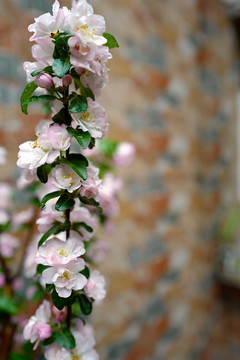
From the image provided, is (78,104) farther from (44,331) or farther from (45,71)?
(44,331)

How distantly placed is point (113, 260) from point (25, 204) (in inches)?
22.5

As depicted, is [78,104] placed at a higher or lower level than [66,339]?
higher

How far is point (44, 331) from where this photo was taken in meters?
0.54

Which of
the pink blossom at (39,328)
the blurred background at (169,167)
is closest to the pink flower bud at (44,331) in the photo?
the pink blossom at (39,328)

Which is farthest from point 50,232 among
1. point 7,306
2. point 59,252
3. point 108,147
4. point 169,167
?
point 169,167

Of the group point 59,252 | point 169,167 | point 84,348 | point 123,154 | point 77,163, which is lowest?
point 84,348

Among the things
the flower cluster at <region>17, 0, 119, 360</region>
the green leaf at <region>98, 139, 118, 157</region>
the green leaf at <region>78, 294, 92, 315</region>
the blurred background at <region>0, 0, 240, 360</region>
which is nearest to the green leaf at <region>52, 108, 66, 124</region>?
the flower cluster at <region>17, 0, 119, 360</region>

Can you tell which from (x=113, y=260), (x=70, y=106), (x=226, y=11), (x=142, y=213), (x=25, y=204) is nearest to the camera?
(x=70, y=106)

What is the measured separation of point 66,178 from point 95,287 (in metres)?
0.18

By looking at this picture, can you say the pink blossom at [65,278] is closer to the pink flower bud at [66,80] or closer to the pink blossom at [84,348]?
the pink blossom at [84,348]

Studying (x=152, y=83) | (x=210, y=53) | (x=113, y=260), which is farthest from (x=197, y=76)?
(x=113, y=260)

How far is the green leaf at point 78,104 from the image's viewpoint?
1.51ft

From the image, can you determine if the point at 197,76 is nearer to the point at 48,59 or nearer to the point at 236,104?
the point at 236,104

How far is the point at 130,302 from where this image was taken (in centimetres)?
173
